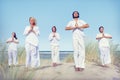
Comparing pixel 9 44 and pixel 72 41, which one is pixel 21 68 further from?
pixel 72 41

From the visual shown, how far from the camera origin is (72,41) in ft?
6.72

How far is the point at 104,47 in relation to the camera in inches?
81.0

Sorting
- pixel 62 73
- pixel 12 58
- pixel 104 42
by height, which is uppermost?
pixel 104 42

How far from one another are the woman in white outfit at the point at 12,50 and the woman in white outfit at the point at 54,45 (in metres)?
0.25

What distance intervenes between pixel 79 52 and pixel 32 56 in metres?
0.33

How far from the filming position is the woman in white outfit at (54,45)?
2.05 metres

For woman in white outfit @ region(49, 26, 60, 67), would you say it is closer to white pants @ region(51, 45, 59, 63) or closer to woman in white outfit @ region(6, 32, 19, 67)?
white pants @ region(51, 45, 59, 63)

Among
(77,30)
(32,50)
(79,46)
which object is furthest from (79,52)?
(32,50)

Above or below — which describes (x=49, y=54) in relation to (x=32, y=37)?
below

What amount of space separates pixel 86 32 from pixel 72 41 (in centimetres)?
12

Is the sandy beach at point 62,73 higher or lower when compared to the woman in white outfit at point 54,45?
lower

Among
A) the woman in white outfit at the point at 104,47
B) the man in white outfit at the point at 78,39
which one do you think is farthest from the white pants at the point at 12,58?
the woman in white outfit at the point at 104,47

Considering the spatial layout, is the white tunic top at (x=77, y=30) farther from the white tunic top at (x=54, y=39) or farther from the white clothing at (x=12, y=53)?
the white clothing at (x=12, y=53)

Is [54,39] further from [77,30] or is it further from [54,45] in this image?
[77,30]
